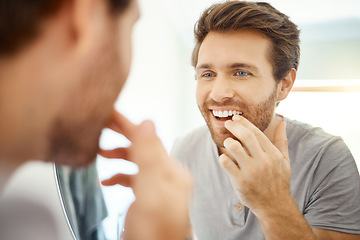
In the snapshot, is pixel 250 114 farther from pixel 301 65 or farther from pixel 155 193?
pixel 155 193

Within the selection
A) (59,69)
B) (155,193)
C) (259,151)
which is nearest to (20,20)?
(59,69)

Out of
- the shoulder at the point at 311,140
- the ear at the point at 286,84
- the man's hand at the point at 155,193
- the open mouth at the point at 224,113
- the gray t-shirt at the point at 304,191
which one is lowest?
the gray t-shirt at the point at 304,191

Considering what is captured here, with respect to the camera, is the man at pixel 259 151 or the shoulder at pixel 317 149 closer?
the man at pixel 259 151

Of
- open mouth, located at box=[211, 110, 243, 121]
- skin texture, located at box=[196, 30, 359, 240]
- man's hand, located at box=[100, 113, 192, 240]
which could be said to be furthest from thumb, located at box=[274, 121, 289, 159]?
man's hand, located at box=[100, 113, 192, 240]

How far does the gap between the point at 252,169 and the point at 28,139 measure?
0.94 feet

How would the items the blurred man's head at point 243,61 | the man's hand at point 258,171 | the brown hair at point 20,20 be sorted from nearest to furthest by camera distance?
1. the brown hair at point 20,20
2. the man's hand at point 258,171
3. the blurred man's head at point 243,61

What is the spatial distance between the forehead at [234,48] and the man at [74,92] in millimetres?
309

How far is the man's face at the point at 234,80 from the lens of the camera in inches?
18.0

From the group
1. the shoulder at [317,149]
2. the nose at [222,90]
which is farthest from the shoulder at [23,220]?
the shoulder at [317,149]

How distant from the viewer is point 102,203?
296 millimetres

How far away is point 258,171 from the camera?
35 cm

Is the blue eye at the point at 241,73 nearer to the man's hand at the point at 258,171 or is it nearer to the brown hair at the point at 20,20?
the man's hand at the point at 258,171

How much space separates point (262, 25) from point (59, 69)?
1.31 feet

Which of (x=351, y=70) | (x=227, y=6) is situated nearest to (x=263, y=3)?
(x=227, y=6)
